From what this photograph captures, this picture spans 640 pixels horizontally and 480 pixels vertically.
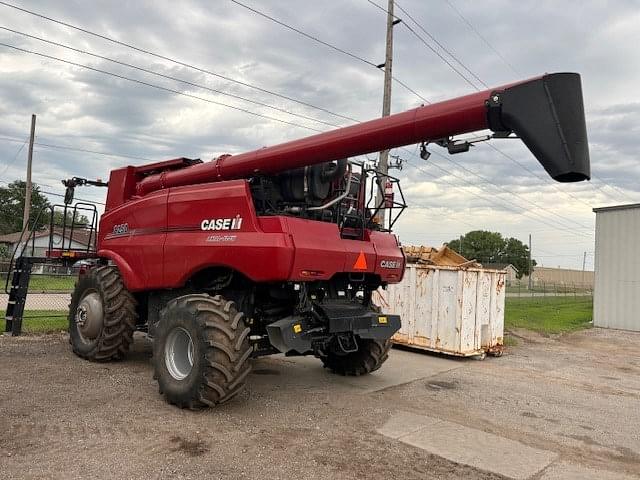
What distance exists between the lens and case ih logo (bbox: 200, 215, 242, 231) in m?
→ 6.10

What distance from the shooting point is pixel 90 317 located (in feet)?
26.1

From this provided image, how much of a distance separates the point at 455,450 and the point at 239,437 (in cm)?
202

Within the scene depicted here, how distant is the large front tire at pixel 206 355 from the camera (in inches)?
221

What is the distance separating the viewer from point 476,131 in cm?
488

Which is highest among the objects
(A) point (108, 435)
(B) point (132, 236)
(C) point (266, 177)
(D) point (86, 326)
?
(C) point (266, 177)

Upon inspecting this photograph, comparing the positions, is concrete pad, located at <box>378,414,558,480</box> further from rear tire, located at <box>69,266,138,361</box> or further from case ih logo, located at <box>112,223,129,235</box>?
case ih logo, located at <box>112,223,129,235</box>

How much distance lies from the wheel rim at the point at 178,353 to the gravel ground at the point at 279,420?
0.41m

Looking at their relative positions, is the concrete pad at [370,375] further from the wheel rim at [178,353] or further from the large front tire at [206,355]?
the large front tire at [206,355]

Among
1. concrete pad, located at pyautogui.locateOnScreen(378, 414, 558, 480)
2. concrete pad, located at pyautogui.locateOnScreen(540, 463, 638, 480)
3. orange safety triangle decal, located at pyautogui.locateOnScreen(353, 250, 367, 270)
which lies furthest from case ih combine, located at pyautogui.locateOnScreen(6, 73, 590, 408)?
concrete pad, located at pyautogui.locateOnScreen(540, 463, 638, 480)

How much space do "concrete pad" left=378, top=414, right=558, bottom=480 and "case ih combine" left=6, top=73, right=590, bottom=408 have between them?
141 cm

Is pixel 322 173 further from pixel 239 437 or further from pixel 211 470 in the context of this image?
pixel 211 470

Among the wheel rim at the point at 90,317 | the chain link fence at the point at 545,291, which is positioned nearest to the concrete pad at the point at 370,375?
the wheel rim at the point at 90,317

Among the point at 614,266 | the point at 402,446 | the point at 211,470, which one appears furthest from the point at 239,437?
the point at 614,266

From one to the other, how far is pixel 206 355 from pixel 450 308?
5873mm
